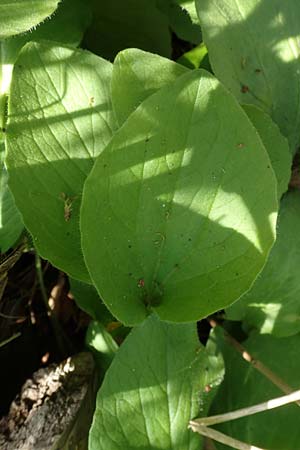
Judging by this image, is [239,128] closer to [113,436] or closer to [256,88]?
[256,88]

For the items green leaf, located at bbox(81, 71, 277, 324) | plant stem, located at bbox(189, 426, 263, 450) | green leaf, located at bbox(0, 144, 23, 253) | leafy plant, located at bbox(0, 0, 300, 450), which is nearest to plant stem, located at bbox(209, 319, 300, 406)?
leafy plant, located at bbox(0, 0, 300, 450)

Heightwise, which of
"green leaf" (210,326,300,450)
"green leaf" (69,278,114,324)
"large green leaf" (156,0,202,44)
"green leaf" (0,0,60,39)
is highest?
"green leaf" (0,0,60,39)

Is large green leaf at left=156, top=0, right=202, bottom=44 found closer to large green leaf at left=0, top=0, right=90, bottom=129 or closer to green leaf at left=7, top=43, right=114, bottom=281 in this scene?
large green leaf at left=0, top=0, right=90, bottom=129

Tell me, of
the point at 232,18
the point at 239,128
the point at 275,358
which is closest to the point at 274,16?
the point at 232,18

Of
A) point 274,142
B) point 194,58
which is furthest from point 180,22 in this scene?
point 274,142

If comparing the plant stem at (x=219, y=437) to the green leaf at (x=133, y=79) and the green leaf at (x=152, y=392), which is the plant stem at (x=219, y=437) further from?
the green leaf at (x=133, y=79)

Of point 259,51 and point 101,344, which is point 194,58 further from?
point 101,344
